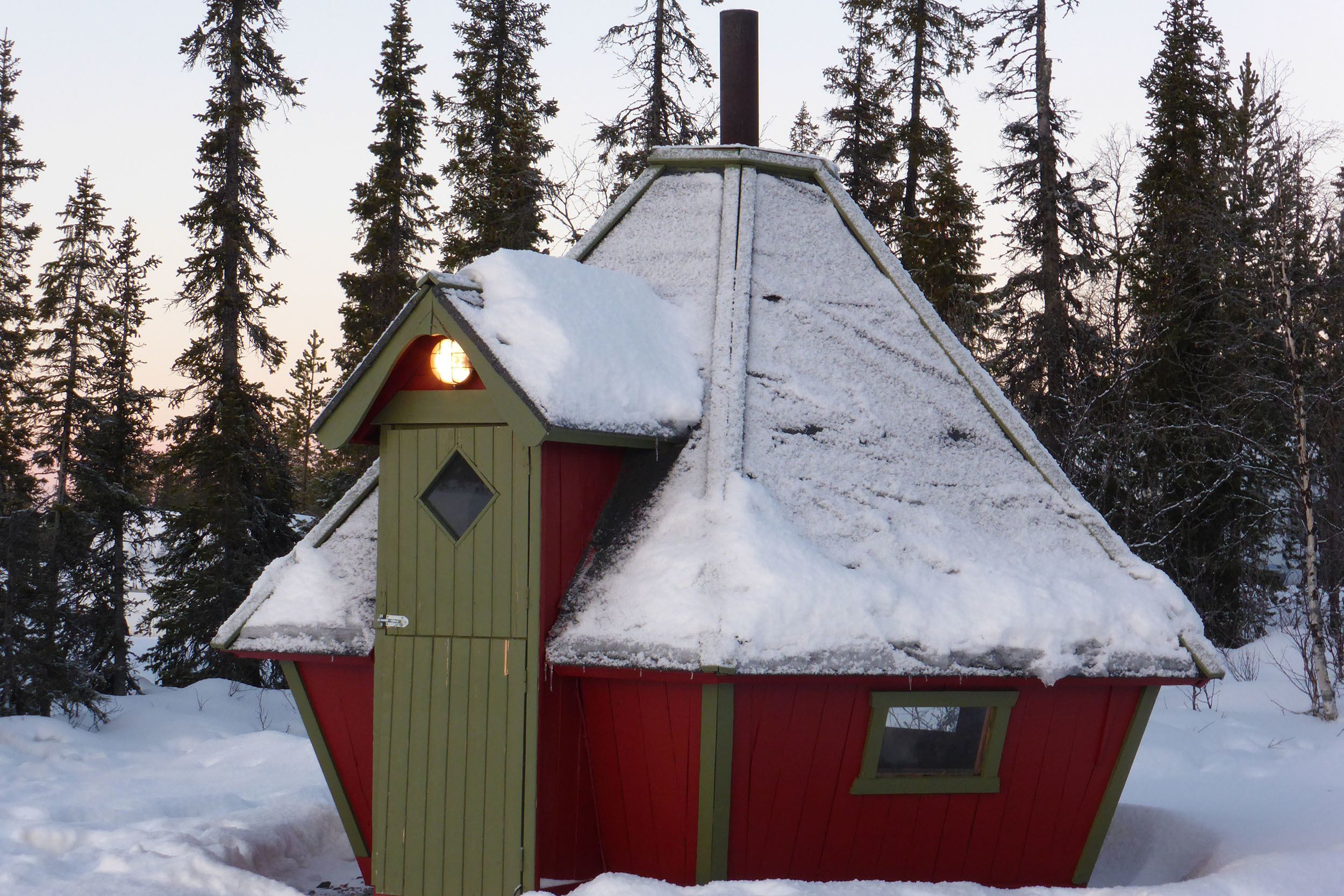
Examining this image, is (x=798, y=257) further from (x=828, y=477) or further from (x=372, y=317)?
(x=372, y=317)

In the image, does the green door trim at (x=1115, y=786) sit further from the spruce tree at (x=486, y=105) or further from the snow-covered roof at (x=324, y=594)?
the spruce tree at (x=486, y=105)

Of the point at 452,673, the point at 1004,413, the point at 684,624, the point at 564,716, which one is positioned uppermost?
the point at 1004,413

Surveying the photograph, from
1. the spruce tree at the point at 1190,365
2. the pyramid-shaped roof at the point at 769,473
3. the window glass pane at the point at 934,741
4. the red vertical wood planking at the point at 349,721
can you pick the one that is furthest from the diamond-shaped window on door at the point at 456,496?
the spruce tree at the point at 1190,365

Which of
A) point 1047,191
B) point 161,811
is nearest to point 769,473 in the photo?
point 161,811

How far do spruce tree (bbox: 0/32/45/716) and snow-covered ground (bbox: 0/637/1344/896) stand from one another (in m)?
1.16

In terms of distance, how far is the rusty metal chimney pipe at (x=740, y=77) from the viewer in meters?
7.86

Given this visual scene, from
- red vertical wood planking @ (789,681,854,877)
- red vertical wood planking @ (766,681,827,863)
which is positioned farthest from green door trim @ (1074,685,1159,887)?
red vertical wood planking @ (766,681,827,863)

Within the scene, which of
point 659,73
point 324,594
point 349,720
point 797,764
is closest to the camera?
point 797,764

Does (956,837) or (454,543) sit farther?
(956,837)

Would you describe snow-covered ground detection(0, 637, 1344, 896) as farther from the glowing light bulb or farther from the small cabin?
the glowing light bulb

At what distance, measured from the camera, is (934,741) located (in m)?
5.58

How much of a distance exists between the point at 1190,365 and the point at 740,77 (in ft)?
49.2

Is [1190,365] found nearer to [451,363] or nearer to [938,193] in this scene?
[938,193]

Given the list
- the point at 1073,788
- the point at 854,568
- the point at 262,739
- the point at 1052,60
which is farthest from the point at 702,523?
the point at 1052,60
